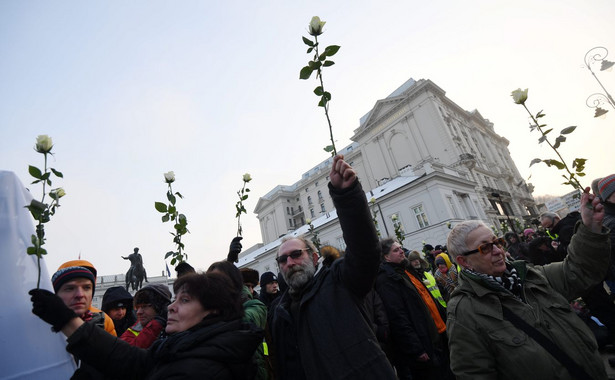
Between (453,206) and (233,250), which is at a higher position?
(453,206)

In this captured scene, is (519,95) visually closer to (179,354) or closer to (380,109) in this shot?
(179,354)

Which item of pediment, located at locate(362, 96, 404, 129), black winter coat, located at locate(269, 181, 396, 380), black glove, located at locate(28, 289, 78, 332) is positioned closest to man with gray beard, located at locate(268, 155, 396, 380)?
black winter coat, located at locate(269, 181, 396, 380)

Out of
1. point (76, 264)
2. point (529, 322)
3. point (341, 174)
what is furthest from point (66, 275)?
point (529, 322)

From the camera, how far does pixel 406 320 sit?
3.38 meters

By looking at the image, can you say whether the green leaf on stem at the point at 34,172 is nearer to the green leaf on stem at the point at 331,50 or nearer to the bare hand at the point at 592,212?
the green leaf on stem at the point at 331,50

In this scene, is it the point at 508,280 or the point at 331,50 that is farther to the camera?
the point at 508,280

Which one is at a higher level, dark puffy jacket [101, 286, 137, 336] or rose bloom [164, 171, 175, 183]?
rose bloom [164, 171, 175, 183]

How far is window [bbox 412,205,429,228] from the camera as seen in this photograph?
84.2 ft

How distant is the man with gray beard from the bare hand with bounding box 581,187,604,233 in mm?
1643

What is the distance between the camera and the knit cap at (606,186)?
9.58ft

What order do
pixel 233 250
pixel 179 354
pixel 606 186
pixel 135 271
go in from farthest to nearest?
1. pixel 135 271
2. pixel 233 250
3. pixel 606 186
4. pixel 179 354

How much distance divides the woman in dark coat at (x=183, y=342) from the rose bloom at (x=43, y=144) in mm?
1016

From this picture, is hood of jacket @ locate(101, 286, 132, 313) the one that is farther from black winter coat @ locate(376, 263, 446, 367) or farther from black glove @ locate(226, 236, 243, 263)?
black winter coat @ locate(376, 263, 446, 367)

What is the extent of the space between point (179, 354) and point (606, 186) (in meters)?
4.35
